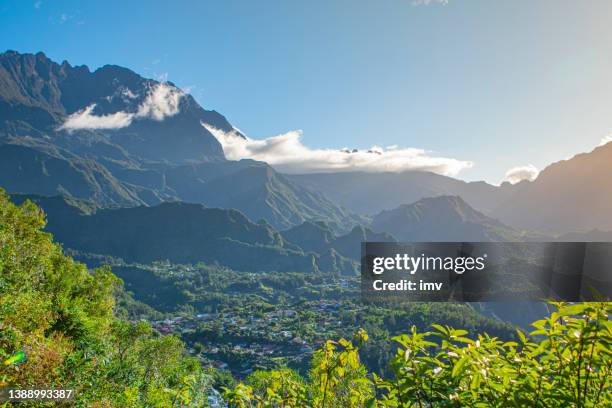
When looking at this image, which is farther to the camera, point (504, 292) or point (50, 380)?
point (50, 380)

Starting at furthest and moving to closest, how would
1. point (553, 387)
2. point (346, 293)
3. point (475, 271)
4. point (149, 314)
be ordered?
point (346, 293) → point (149, 314) → point (475, 271) → point (553, 387)

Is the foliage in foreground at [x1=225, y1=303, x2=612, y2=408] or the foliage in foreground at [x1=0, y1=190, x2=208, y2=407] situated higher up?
the foliage in foreground at [x1=225, y1=303, x2=612, y2=408]

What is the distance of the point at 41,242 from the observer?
19.3 meters

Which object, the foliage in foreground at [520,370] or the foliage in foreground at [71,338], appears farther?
the foliage in foreground at [71,338]

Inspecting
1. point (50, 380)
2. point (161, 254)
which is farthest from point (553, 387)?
point (161, 254)

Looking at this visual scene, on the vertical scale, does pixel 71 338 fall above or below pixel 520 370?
below

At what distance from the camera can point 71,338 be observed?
9.87 metres

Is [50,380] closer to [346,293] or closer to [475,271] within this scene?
[475,271]

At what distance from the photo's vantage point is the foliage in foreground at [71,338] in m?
4.92

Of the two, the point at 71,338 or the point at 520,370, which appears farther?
the point at 71,338

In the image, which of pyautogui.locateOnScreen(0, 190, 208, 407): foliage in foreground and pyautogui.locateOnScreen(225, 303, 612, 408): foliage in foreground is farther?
pyautogui.locateOnScreen(0, 190, 208, 407): foliage in foreground

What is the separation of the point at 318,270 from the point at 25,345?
19063cm

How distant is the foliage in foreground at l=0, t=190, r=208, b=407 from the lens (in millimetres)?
4922

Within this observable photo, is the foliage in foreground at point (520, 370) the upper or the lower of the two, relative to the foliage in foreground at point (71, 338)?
upper
